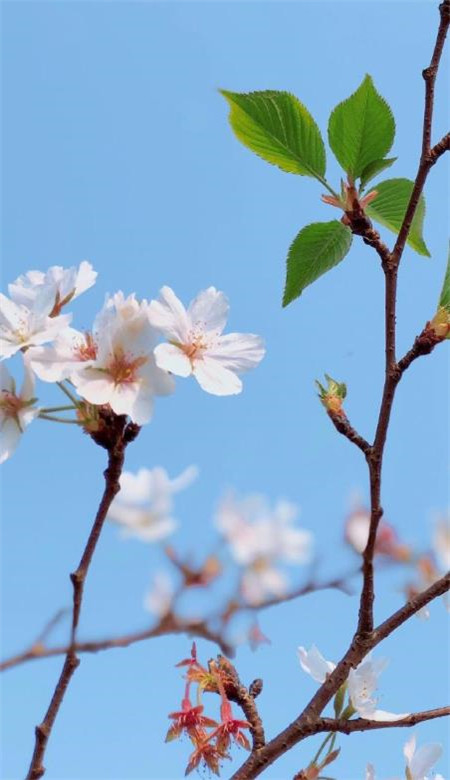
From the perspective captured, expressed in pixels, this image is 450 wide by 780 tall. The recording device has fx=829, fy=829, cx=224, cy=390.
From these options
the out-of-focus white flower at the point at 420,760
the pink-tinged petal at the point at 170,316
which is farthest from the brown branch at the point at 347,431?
the out-of-focus white flower at the point at 420,760

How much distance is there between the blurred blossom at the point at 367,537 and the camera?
102 centimetres

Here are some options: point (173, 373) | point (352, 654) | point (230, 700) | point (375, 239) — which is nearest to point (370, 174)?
point (375, 239)

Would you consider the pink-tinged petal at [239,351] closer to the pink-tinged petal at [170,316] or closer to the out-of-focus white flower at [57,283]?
the pink-tinged petal at [170,316]

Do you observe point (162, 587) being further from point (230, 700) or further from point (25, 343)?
point (230, 700)

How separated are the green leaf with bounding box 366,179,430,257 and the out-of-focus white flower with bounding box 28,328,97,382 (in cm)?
54

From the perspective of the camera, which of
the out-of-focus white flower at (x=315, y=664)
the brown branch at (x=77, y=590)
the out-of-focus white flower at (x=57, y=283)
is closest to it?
the brown branch at (x=77, y=590)

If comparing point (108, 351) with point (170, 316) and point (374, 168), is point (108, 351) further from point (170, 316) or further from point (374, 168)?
point (374, 168)

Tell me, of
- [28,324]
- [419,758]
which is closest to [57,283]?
[28,324]

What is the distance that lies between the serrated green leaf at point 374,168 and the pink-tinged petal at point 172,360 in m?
0.44

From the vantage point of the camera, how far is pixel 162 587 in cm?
74

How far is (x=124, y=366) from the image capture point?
99cm

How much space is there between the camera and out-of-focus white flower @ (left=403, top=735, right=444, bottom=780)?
1.26m

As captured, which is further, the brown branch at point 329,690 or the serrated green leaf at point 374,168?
the serrated green leaf at point 374,168

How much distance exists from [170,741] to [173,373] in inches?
22.5
